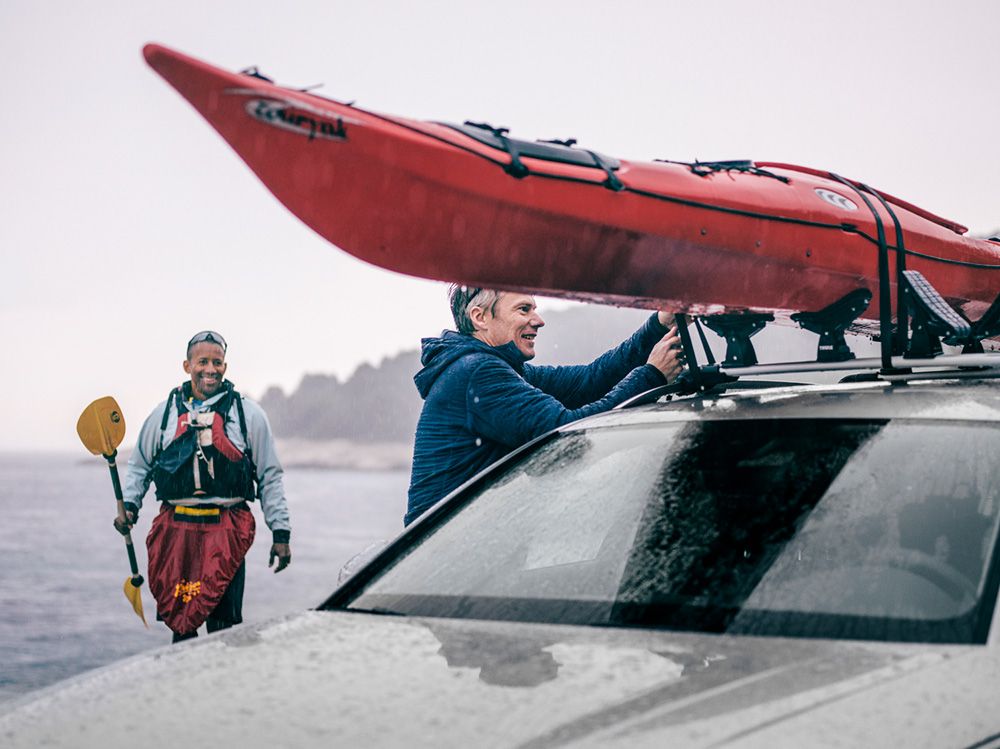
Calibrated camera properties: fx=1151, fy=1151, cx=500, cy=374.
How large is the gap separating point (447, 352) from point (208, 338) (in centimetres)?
250

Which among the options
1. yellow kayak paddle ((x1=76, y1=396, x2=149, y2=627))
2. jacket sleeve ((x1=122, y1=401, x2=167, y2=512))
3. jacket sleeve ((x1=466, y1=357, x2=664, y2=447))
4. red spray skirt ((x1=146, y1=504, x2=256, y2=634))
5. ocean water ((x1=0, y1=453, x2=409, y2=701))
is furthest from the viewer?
ocean water ((x1=0, y1=453, x2=409, y2=701))

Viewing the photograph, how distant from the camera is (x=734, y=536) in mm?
2209

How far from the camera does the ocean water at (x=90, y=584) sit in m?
14.9

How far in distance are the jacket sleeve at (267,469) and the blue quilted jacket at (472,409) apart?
2.35m

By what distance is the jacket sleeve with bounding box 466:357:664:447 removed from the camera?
3744 millimetres

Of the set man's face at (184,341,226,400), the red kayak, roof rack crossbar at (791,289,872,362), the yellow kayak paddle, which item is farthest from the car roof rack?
the yellow kayak paddle

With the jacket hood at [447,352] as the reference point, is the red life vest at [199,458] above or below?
below

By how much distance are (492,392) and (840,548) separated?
1881 millimetres

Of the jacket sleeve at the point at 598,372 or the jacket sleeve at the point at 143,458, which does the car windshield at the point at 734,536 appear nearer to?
the jacket sleeve at the point at 598,372

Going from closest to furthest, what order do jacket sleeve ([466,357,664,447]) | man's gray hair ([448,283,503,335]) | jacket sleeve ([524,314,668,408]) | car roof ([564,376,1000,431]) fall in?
car roof ([564,376,1000,431]) → jacket sleeve ([466,357,664,447]) → man's gray hair ([448,283,503,335]) → jacket sleeve ([524,314,668,408])

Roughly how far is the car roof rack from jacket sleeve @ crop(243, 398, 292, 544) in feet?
10.4

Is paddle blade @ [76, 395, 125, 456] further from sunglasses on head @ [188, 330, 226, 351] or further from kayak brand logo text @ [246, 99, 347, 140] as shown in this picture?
kayak brand logo text @ [246, 99, 347, 140]

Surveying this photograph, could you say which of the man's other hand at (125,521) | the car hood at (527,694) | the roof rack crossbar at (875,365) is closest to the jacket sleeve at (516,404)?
the roof rack crossbar at (875,365)

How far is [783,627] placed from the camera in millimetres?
1889
